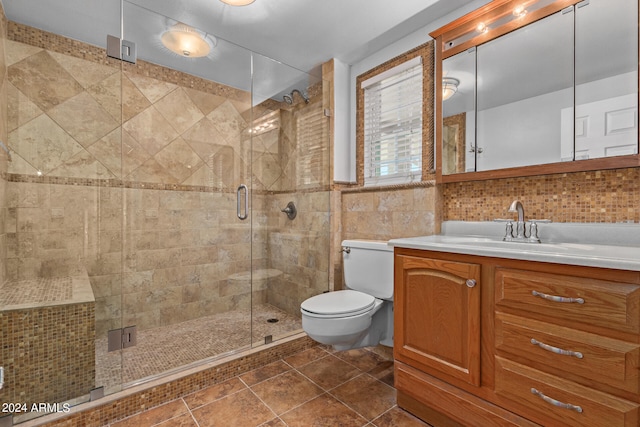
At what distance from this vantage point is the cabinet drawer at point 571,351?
35.4 inches

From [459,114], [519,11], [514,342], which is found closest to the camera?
[514,342]

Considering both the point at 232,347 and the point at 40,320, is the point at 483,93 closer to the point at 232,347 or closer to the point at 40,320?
the point at 232,347

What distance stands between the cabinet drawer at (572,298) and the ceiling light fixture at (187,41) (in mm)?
2296

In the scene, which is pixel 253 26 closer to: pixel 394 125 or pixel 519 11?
pixel 394 125

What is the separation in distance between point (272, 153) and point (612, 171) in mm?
2018

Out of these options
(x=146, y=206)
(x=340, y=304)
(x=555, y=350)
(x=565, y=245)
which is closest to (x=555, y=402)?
(x=555, y=350)

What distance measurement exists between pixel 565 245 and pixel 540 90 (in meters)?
0.80

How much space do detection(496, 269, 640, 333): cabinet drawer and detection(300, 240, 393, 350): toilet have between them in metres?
0.75

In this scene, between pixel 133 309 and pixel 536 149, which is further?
pixel 133 309

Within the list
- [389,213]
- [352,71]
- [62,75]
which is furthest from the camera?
[352,71]

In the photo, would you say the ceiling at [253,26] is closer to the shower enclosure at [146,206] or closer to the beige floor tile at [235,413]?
the shower enclosure at [146,206]

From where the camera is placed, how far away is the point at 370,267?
1.97 metres

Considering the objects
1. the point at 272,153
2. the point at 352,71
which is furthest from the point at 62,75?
the point at 352,71

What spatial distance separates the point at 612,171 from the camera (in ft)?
4.46
